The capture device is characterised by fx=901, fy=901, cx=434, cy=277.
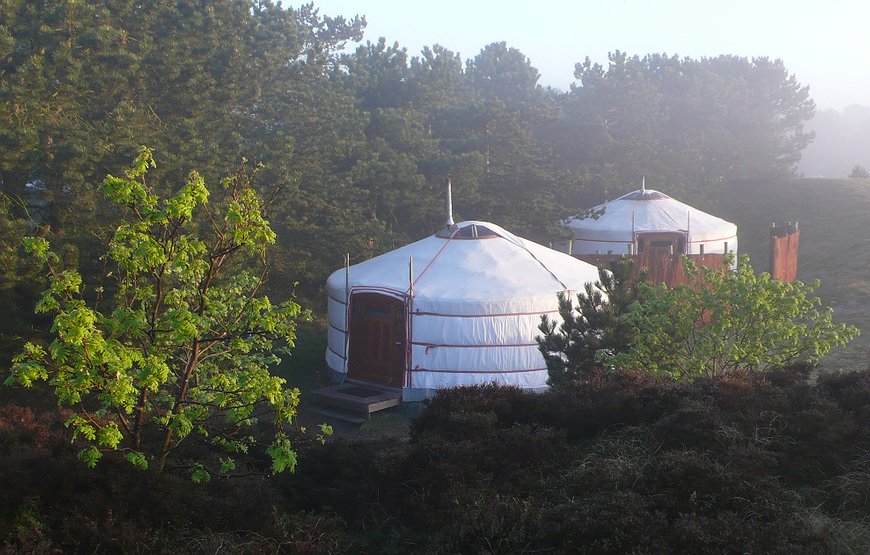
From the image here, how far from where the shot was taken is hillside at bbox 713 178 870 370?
18816 millimetres

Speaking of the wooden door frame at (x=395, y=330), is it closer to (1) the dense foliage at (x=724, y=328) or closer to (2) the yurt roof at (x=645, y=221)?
(1) the dense foliage at (x=724, y=328)

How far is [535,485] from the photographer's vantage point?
635 centimetres

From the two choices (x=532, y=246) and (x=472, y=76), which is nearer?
(x=532, y=246)

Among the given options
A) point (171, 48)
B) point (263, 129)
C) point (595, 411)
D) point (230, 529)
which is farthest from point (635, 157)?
point (230, 529)

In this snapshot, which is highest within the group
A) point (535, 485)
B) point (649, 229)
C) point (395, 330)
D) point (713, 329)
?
point (649, 229)

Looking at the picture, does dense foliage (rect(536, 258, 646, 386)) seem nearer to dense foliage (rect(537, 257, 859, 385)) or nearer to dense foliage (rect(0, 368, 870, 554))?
dense foliage (rect(537, 257, 859, 385))

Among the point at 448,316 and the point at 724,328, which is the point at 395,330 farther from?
the point at 724,328

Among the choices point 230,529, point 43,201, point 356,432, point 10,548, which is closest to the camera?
point 10,548

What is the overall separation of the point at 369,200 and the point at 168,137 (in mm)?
6072

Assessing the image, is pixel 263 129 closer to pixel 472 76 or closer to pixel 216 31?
pixel 216 31

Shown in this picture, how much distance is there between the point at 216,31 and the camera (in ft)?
59.7

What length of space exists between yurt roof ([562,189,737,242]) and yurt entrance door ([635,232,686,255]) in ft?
0.46

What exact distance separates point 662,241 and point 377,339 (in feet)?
33.5

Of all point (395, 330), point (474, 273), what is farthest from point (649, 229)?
point (395, 330)
